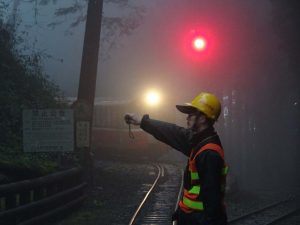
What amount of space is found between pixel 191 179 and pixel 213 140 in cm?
33

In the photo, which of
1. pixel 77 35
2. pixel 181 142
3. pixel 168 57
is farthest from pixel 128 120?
pixel 77 35

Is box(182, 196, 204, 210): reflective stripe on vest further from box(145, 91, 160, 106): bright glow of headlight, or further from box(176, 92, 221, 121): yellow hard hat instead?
box(145, 91, 160, 106): bright glow of headlight

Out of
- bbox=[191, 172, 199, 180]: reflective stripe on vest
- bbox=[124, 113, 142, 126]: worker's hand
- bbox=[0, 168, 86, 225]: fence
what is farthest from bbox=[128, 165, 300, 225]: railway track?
bbox=[191, 172, 199, 180]: reflective stripe on vest

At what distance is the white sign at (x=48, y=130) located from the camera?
11148mm

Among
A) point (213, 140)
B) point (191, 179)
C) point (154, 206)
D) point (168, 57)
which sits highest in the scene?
point (168, 57)

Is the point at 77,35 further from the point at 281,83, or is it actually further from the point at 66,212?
the point at 66,212

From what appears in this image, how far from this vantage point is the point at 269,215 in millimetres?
12477

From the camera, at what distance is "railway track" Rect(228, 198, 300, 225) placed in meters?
11.1

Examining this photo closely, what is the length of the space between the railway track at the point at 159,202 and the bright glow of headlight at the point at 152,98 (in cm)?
863

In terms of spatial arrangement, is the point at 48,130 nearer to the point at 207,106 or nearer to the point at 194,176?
Answer: the point at 207,106

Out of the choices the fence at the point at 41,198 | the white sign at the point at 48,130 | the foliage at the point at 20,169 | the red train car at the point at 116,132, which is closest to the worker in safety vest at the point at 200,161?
the fence at the point at 41,198

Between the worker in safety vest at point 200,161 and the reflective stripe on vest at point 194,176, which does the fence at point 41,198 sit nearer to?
the worker in safety vest at point 200,161

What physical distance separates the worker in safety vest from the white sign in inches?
293

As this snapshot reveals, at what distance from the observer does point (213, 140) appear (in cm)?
370
